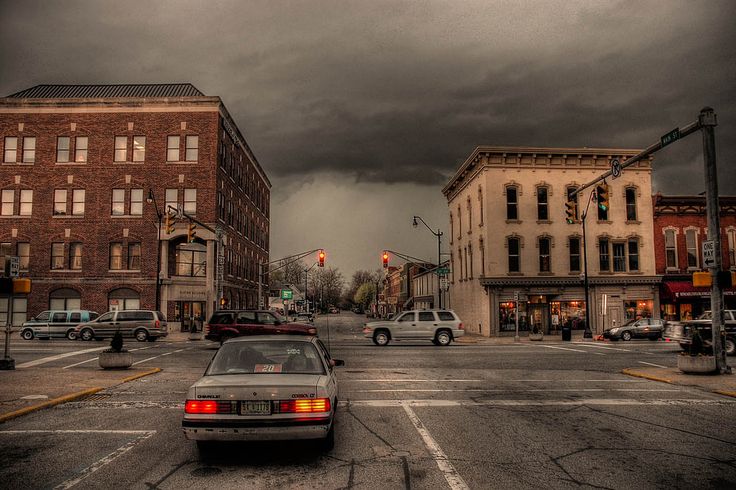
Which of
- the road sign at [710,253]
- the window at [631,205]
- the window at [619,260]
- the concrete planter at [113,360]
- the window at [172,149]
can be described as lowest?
the concrete planter at [113,360]

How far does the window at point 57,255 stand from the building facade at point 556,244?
104ft

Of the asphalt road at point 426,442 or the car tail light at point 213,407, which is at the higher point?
the car tail light at point 213,407

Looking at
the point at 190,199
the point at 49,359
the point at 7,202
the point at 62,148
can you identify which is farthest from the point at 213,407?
the point at 7,202

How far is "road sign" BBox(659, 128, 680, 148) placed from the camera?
1569 centimetres

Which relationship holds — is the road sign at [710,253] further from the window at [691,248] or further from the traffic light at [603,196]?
the window at [691,248]

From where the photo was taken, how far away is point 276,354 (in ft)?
26.0

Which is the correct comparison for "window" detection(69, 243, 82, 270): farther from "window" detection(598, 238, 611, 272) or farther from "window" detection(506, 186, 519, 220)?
"window" detection(598, 238, 611, 272)

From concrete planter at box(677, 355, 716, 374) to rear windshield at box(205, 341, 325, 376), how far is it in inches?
497

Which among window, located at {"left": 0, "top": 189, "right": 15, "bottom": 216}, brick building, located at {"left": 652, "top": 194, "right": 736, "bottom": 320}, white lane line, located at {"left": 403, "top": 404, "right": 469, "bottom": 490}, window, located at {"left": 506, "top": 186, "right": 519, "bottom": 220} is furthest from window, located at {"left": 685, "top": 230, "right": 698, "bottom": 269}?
window, located at {"left": 0, "top": 189, "right": 15, "bottom": 216}

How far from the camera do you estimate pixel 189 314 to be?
141ft

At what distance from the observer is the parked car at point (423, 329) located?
1093 inches

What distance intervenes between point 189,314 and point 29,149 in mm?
17989

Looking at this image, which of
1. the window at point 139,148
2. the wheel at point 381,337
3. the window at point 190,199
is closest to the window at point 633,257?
the wheel at point 381,337

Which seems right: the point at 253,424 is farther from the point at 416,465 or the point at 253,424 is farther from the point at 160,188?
the point at 160,188
